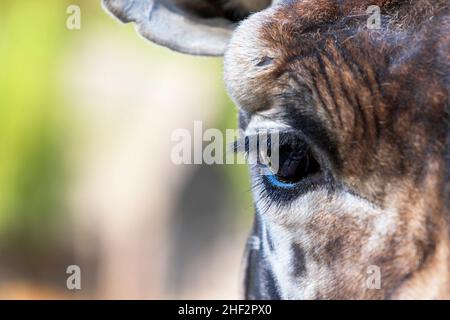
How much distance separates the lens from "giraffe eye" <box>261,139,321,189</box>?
3.02 metres

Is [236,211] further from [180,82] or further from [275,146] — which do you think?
Answer: [275,146]

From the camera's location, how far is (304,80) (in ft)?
9.80

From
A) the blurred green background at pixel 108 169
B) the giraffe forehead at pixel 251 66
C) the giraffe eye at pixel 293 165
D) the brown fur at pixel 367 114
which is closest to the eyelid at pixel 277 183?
the giraffe eye at pixel 293 165

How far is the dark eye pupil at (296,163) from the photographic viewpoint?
9.91 feet

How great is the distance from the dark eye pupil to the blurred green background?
13011mm

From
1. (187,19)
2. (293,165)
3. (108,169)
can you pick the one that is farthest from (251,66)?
(108,169)

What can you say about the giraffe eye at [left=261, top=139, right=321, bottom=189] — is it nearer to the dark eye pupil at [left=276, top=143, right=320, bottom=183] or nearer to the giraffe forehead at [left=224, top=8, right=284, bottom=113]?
the dark eye pupil at [left=276, top=143, right=320, bottom=183]

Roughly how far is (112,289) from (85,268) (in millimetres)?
748

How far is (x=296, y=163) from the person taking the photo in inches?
120

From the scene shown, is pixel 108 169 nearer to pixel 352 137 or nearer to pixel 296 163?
pixel 296 163

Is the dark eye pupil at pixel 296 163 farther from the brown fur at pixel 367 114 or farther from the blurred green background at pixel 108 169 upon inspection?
the blurred green background at pixel 108 169

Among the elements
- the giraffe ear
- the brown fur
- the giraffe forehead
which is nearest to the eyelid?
the brown fur

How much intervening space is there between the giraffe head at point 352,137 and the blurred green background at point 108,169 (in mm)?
12968
